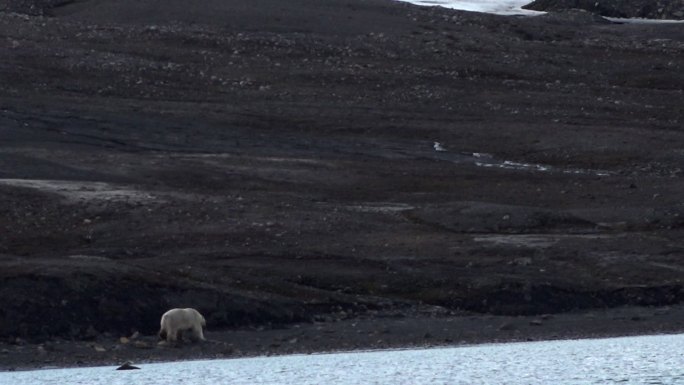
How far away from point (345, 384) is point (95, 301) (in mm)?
3629

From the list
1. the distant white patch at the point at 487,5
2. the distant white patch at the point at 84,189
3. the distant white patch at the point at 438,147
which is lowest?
the distant white patch at the point at 438,147

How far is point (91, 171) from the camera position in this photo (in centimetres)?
2462

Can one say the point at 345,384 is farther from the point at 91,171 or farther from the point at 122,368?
the point at 91,171

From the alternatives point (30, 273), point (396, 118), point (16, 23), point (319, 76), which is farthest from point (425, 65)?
point (30, 273)

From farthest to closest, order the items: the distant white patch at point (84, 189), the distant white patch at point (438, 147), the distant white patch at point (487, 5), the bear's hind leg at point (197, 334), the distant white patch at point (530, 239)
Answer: the distant white patch at point (487, 5), the distant white patch at point (438, 147), the distant white patch at point (84, 189), the distant white patch at point (530, 239), the bear's hind leg at point (197, 334)

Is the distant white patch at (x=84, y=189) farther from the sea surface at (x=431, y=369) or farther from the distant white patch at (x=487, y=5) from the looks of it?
the distant white patch at (x=487, y=5)

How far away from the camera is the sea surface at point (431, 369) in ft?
46.0

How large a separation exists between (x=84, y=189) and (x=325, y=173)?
465 cm

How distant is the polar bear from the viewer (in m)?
15.5

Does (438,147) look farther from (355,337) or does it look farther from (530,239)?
(355,337)

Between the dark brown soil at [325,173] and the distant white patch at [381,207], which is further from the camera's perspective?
the distant white patch at [381,207]

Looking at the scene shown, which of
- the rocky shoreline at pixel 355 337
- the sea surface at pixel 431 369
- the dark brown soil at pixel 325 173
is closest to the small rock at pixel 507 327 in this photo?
the rocky shoreline at pixel 355 337

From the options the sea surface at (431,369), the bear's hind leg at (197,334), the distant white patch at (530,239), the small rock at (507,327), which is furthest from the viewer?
the distant white patch at (530,239)

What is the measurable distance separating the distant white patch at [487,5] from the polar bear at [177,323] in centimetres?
4138
